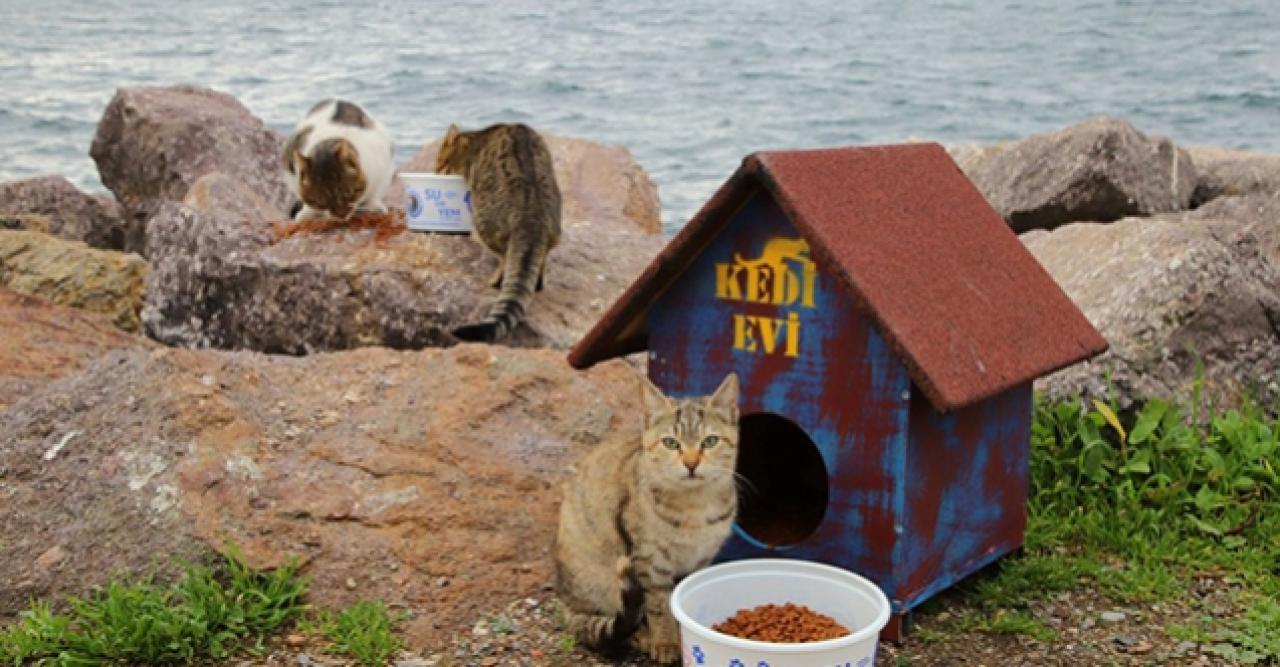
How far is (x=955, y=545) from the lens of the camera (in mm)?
4641

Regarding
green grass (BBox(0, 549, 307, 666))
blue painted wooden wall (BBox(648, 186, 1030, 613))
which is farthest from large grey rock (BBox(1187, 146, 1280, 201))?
green grass (BBox(0, 549, 307, 666))

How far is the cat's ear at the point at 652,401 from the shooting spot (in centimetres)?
416

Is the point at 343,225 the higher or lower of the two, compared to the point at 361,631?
higher

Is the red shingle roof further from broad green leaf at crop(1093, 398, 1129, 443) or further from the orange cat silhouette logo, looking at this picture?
broad green leaf at crop(1093, 398, 1129, 443)

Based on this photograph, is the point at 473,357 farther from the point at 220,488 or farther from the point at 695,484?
the point at 695,484

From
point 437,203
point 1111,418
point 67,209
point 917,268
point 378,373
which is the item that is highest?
point 917,268

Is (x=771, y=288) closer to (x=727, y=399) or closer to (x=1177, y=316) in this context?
(x=727, y=399)

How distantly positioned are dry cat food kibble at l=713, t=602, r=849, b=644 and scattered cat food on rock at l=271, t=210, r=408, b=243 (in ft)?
12.5

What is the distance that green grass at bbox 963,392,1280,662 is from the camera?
4.79 m

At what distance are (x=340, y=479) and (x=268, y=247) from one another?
260cm

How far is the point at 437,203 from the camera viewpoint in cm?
721

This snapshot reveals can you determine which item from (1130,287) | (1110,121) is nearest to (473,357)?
(1130,287)

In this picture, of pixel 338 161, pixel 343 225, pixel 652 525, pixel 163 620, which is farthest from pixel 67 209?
pixel 652 525

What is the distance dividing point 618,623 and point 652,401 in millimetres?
627
